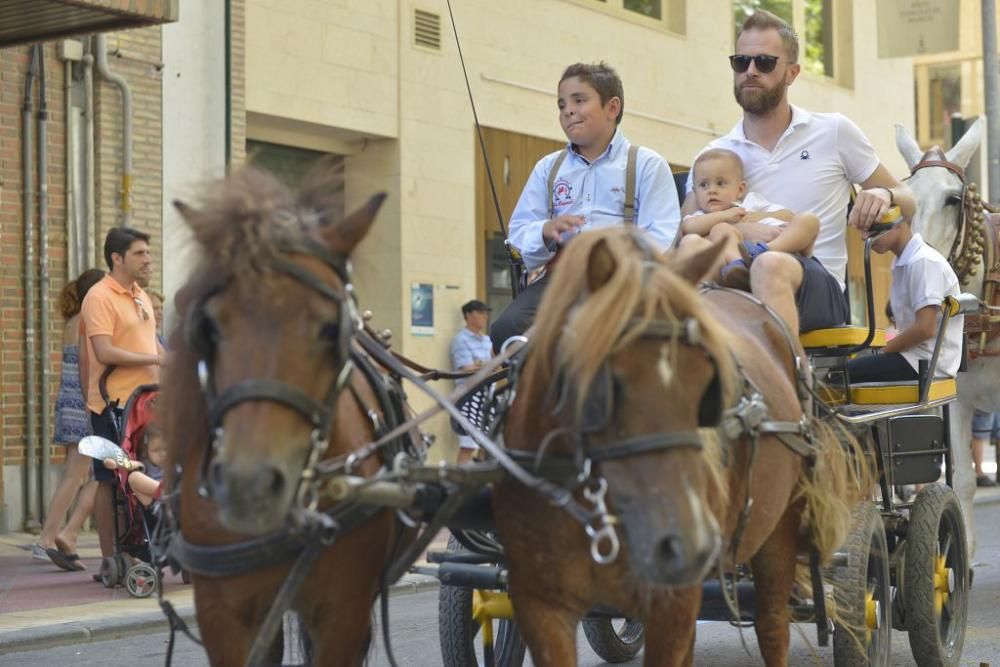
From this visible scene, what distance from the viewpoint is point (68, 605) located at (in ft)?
31.3

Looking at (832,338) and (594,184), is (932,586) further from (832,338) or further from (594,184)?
(594,184)

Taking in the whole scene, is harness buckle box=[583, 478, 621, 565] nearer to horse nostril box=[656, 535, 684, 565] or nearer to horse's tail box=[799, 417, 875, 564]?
horse nostril box=[656, 535, 684, 565]

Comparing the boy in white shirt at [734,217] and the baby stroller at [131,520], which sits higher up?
the boy in white shirt at [734,217]

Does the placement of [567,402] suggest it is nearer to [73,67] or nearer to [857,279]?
[73,67]

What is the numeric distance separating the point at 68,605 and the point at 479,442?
5.82 metres

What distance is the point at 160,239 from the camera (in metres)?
14.3

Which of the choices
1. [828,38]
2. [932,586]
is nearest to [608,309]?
[932,586]

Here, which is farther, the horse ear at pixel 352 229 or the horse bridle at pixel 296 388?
the horse ear at pixel 352 229

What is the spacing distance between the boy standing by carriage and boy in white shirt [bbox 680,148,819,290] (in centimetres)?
20

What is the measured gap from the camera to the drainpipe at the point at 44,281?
43.2 ft

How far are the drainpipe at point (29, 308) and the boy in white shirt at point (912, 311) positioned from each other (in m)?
8.01

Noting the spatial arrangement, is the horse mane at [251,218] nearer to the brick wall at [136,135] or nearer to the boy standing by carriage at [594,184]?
the boy standing by carriage at [594,184]

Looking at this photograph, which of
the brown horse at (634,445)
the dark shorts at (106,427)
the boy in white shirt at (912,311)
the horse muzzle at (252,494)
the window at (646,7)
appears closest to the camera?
the horse muzzle at (252,494)

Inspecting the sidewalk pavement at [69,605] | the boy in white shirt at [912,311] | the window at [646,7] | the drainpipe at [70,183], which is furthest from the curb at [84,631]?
the window at [646,7]
